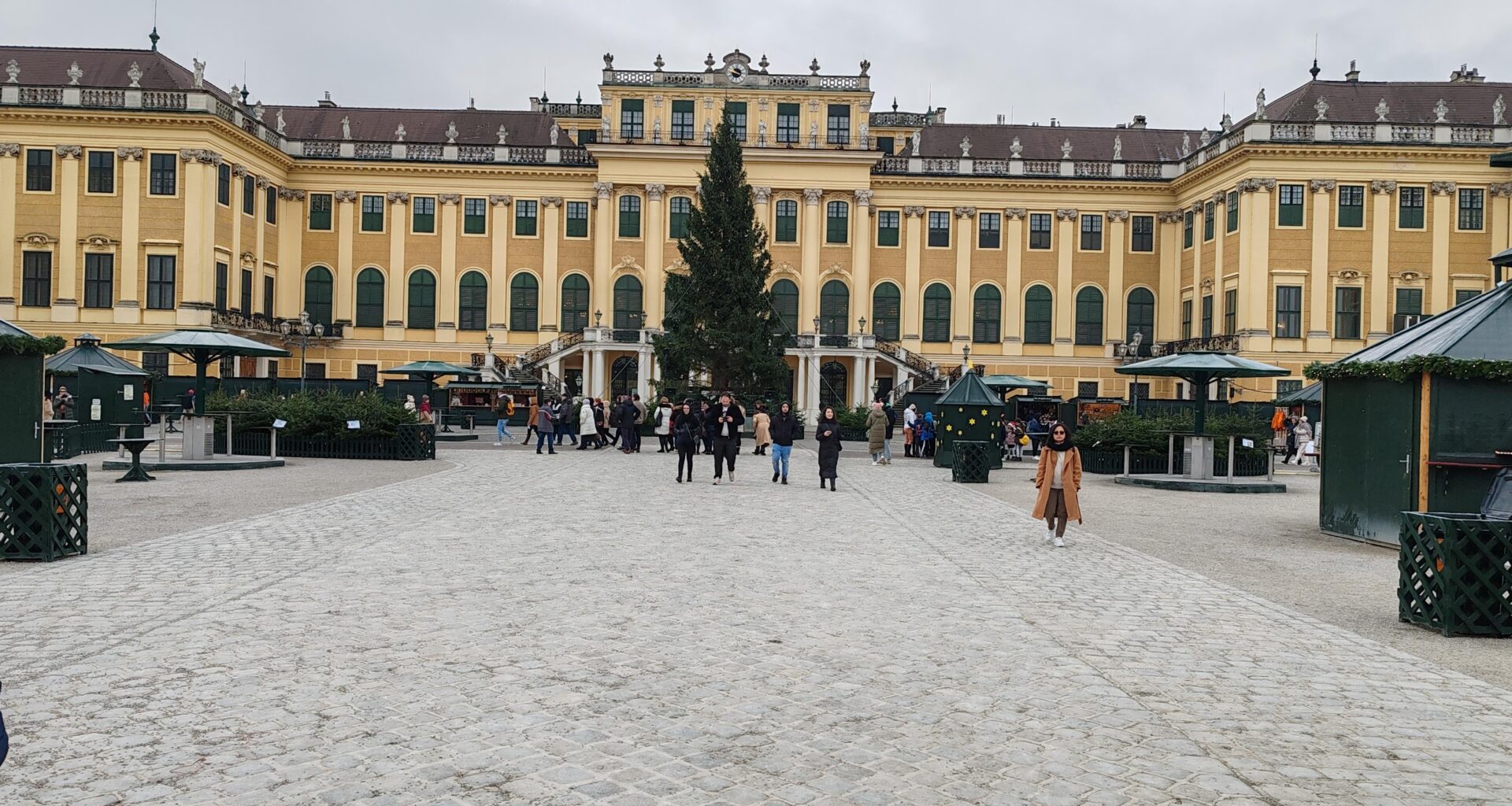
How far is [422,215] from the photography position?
58969mm

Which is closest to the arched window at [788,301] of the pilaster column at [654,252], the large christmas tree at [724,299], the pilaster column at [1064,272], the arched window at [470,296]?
the pilaster column at [654,252]

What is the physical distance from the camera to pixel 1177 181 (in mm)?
57781

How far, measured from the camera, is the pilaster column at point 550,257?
194 feet

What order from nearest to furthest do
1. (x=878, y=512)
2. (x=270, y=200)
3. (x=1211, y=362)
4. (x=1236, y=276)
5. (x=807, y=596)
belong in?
(x=807, y=596) → (x=878, y=512) → (x=1211, y=362) → (x=1236, y=276) → (x=270, y=200)

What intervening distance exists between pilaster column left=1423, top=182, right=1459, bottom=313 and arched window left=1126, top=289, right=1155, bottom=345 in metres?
12.0

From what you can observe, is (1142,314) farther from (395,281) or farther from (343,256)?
(343,256)

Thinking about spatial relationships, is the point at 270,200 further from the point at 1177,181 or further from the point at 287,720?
the point at 287,720

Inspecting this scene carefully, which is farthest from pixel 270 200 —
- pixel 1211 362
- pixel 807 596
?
pixel 807 596

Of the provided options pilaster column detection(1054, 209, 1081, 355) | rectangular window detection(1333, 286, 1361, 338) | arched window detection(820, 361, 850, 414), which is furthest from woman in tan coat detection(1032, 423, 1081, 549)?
pilaster column detection(1054, 209, 1081, 355)

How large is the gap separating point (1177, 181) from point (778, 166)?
1889cm

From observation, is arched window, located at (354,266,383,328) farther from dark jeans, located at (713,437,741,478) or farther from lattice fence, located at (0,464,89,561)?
lattice fence, located at (0,464,89,561)

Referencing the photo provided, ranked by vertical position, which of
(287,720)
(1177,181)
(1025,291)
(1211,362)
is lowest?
(287,720)

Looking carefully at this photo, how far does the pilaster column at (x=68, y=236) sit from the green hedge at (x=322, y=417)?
2769 cm

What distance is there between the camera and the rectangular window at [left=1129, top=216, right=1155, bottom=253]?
59438 millimetres
